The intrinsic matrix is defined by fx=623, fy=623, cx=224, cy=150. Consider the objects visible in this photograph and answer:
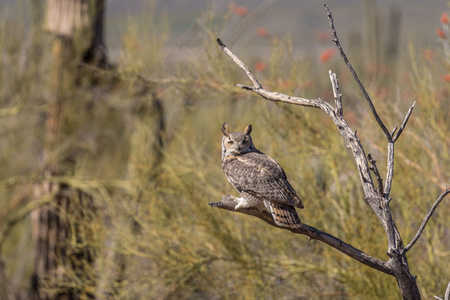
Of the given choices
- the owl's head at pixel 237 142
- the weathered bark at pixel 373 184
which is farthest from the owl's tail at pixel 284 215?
the owl's head at pixel 237 142

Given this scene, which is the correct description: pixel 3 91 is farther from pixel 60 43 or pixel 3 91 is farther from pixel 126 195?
pixel 126 195

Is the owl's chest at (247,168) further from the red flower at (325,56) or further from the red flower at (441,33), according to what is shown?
the red flower at (325,56)

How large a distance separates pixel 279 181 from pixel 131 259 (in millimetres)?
5361

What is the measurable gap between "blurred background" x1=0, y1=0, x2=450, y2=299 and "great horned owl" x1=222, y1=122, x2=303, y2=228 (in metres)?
2.15

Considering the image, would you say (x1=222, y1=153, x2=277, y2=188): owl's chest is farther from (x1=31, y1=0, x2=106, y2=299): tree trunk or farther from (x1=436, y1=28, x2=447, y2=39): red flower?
(x1=31, y1=0, x2=106, y2=299): tree trunk

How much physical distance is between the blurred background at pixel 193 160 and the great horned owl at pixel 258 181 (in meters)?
2.15

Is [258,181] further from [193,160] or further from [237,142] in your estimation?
[193,160]

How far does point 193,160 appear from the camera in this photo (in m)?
6.95

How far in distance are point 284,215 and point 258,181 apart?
11.8 inches

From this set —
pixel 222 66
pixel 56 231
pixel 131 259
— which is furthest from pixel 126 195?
pixel 222 66

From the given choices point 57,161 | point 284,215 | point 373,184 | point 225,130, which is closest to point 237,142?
point 225,130

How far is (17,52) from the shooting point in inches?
343

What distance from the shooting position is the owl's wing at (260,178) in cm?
318

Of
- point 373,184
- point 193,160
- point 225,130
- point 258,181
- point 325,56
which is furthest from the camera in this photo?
point 325,56
